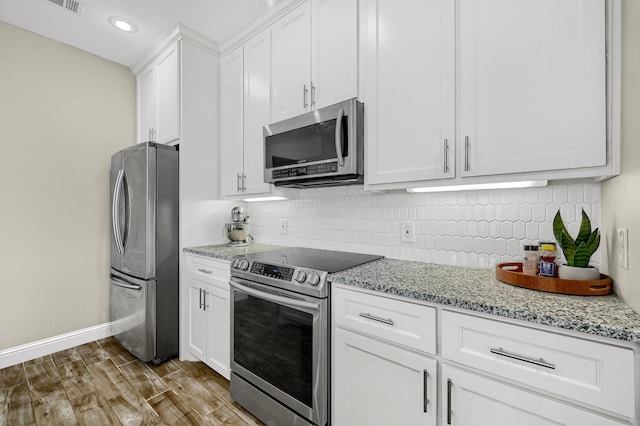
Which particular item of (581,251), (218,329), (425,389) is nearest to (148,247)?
(218,329)

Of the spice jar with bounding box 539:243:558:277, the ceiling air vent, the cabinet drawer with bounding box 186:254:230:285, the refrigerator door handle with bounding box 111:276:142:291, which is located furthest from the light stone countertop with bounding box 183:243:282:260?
the ceiling air vent

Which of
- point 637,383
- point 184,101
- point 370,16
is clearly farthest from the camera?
point 184,101

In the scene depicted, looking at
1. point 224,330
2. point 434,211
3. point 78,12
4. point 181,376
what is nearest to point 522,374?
point 434,211

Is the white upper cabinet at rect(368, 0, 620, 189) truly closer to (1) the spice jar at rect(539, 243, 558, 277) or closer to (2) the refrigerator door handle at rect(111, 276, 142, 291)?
(1) the spice jar at rect(539, 243, 558, 277)

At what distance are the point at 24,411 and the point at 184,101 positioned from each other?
91.8 inches

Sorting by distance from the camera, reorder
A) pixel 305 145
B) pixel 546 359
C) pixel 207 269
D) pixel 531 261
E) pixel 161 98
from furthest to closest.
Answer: pixel 161 98 → pixel 207 269 → pixel 305 145 → pixel 531 261 → pixel 546 359

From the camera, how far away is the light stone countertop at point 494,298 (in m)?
0.83

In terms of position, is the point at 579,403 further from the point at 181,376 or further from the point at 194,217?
the point at 194,217

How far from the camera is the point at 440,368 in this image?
1096mm

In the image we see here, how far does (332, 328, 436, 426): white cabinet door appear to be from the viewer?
112 centimetres

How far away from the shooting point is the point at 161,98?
8.51 feet

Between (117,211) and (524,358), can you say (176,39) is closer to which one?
(117,211)

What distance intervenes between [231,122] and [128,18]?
1.04 metres

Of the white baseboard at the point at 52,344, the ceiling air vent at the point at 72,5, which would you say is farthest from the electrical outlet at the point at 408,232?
the white baseboard at the point at 52,344
